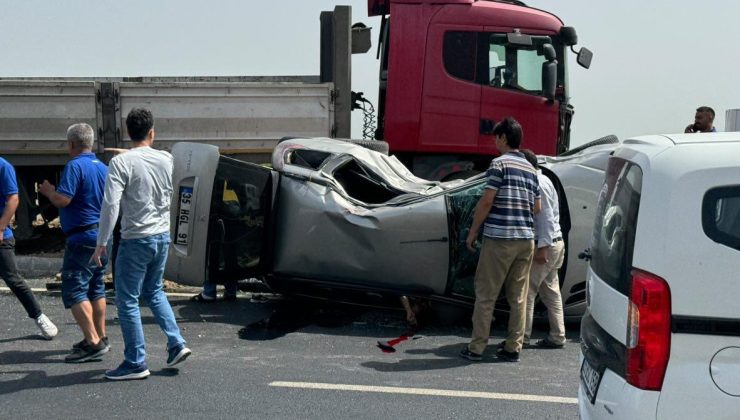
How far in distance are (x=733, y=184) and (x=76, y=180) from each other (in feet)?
13.5

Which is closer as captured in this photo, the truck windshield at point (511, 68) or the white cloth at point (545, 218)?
the white cloth at point (545, 218)

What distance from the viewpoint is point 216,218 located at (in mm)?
6773

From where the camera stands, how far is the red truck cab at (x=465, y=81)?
9.57 metres

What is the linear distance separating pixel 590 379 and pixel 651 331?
22.0 inches

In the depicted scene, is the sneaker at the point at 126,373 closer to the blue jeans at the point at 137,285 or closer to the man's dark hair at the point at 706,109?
the blue jeans at the point at 137,285

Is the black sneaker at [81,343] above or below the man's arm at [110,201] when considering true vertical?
below

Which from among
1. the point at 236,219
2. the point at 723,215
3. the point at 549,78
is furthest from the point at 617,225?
the point at 549,78

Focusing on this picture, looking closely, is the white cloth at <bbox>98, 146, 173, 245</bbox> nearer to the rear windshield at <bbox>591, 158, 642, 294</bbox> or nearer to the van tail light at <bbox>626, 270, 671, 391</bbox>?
the rear windshield at <bbox>591, 158, 642, 294</bbox>

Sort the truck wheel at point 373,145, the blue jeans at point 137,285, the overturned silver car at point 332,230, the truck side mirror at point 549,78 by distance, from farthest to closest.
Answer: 1. the truck side mirror at point 549,78
2. the truck wheel at point 373,145
3. the overturned silver car at point 332,230
4. the blue jeans at point 137,285

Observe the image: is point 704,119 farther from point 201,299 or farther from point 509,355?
point 201,299

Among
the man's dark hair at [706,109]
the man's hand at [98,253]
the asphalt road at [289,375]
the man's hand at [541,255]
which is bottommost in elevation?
the asphalt road at [289,375]

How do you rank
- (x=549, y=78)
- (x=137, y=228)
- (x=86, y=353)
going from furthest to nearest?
1. (x=549, y=78)
2. (x=86, y=353)
3. (x=137, y=228)

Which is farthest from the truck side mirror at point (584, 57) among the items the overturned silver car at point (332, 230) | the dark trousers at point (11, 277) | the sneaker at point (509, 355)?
the dark trousers at point (11, 277)

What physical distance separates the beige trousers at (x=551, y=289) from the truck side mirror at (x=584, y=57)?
4246 mm
